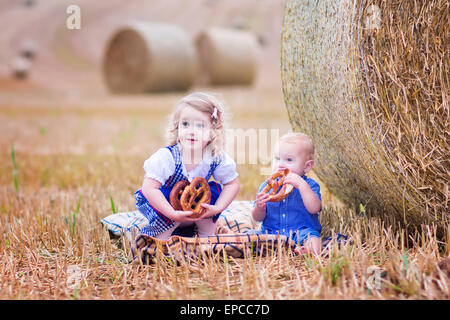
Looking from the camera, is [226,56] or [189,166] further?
[226,56]

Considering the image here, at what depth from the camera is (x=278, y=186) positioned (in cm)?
240

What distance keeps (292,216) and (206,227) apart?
1.28 ft

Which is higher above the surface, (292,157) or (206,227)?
(292,157)

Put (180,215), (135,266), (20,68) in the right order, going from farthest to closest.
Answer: (20,68) < (180,215) < (135,266)

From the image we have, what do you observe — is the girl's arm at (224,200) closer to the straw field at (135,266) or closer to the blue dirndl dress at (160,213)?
the blue dirndl dress at (160,213)

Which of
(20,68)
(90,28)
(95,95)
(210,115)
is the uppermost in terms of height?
(90,28)

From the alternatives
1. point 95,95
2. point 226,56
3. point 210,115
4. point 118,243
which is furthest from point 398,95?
point 226,56

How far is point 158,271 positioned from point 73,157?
285 centimetres

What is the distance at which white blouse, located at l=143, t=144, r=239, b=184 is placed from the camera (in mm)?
2322

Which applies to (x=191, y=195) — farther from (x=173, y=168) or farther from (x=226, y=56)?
(x=226, y=56)

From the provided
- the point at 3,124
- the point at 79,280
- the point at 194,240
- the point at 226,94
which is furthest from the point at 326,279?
the point at 226,94

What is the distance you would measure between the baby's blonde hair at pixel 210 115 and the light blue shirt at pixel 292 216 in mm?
381

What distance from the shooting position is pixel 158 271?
209 cm

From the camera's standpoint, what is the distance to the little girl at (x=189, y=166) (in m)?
2.32
